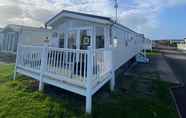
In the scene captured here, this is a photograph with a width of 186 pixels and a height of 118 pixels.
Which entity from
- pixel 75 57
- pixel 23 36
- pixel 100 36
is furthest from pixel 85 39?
pixel 23 36

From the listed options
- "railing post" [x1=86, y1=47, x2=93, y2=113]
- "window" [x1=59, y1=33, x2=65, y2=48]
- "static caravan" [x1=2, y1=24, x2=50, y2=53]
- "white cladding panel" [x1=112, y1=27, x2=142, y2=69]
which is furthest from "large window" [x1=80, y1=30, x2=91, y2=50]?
"static caravan" [x1=2, y1=24, x2=50, y2=53]

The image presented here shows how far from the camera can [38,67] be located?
6746 mm

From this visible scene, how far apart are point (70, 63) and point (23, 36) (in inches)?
500

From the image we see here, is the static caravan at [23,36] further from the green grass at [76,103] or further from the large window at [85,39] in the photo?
the green grass at [76,103]

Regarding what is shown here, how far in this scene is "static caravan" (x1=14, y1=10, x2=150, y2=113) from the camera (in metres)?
5.07

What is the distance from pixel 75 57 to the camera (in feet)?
18.0

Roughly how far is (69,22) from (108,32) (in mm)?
2784

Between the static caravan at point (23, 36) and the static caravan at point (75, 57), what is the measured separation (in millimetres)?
5600

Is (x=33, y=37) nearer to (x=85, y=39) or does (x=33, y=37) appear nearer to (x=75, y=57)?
(x=85, y=39)

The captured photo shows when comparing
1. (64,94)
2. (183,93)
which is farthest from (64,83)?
Answer: (183,93)

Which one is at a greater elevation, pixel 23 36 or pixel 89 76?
pixel 23 36

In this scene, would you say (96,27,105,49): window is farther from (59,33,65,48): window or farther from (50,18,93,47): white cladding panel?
(59,33,65,48): window

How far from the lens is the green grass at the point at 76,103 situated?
489 centimetres

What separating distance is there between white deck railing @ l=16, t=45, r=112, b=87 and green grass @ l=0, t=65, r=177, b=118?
2.51 feet
